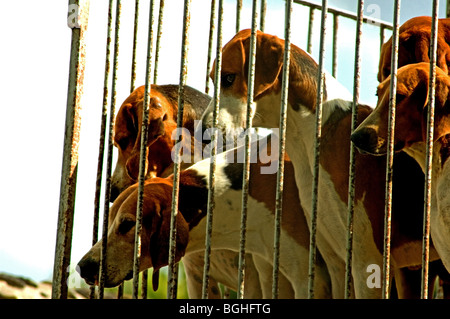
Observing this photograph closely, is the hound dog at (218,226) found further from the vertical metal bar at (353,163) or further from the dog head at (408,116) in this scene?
the dog head at (408,116)

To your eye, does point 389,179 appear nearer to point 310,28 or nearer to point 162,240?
point 162,240

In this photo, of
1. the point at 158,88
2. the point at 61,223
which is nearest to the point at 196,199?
the point at 61,223

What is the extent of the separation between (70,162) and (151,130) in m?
0.54

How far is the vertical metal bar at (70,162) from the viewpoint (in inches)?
88.2

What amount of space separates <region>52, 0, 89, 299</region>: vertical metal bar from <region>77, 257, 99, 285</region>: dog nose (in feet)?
0.15

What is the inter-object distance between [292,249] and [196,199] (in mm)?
352

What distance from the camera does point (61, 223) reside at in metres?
2.25

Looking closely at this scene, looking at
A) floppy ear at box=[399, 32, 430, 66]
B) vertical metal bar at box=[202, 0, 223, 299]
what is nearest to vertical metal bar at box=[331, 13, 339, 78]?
floppy ear at box=[399, 32, 430, 66]

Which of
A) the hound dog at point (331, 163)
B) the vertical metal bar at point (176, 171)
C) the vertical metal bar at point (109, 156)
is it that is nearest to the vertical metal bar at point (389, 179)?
the hound dog at point (331, 163)

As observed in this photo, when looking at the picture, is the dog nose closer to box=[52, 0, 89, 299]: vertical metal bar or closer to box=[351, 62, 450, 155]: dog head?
box=[52, 0, 89, 299]: vertical metal bar
